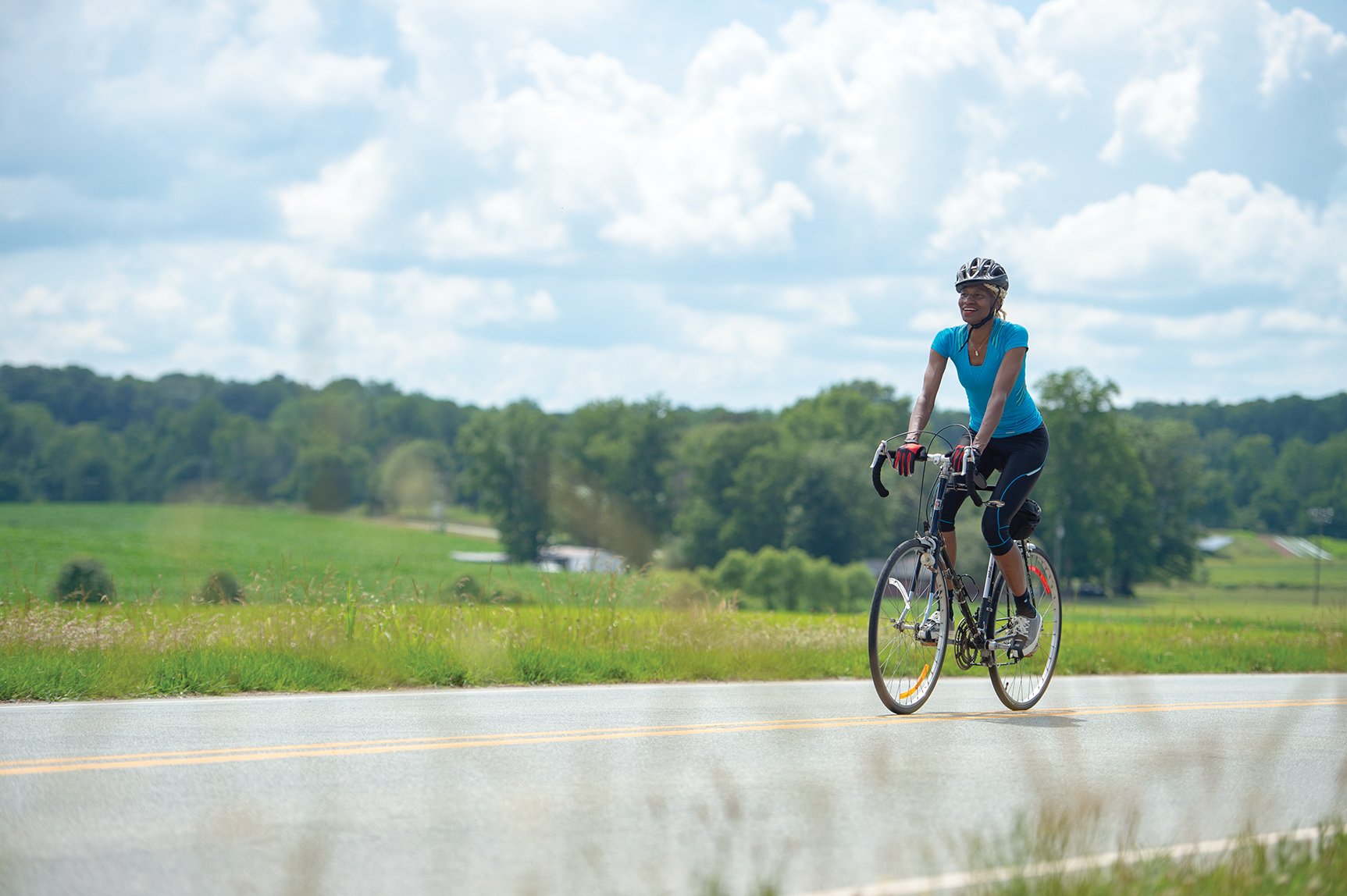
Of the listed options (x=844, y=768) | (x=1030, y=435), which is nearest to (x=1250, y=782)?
(x=844, y=768)

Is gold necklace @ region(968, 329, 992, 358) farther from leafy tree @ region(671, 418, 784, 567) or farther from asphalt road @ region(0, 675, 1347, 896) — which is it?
leafy tree @ region(671, 418, 784, 567)

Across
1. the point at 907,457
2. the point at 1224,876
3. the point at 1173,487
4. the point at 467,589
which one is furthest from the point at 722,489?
the point at 1224,876

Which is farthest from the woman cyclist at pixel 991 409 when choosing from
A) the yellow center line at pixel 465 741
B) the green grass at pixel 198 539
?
the green grass at pixel 198 539

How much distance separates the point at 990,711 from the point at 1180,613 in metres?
12.5

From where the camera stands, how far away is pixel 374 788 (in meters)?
4.88

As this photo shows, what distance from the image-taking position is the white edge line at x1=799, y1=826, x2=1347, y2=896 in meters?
3.59

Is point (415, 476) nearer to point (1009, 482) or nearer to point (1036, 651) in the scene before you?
point (1036, 651)

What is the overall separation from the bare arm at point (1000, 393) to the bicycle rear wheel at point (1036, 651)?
1081 millimetres

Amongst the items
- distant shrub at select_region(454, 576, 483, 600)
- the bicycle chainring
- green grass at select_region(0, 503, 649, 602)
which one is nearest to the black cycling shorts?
the bicycle chainring

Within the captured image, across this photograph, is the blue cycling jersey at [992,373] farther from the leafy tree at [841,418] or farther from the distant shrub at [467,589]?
the leafy tree at [841,418]

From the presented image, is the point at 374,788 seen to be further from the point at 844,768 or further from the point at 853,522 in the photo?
the point at 853,522

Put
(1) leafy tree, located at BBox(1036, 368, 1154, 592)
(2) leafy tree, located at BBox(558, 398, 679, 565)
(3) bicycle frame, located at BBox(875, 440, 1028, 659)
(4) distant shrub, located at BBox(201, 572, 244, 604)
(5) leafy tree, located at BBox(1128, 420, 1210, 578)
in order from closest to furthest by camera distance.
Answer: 1. (3) bicycle frame, located at BBox(875, 440, 1028, 659)
2. (4) distant shrub, located at BBox(201, 572, 244, 604)
3. (1) leafy tree, located at BBox(1036, 368, 1154, 592)
4. (5) leafy tree, located at BBox(1128, 420, 1210, 578)
5. (2) leafy tree, located at BBox(558, 398, 679, 565)

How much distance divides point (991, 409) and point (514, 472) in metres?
96.8

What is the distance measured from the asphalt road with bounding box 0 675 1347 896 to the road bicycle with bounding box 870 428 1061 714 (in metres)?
0.25
